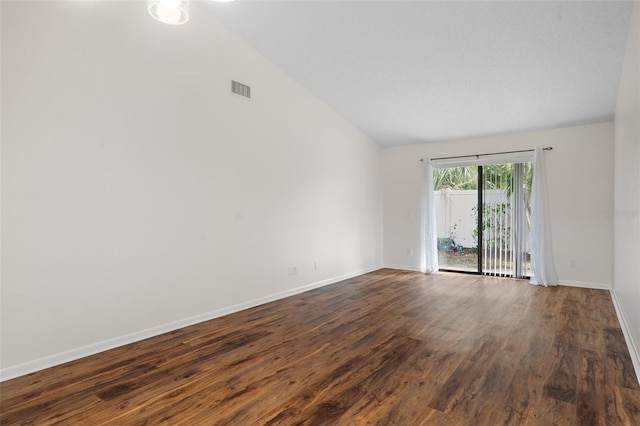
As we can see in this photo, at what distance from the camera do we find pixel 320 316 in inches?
152

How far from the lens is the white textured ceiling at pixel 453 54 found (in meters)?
3.23

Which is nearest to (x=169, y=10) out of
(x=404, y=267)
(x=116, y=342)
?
(x=116, y=342)

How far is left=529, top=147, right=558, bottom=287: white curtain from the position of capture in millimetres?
5445

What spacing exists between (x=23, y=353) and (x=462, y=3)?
178 inches

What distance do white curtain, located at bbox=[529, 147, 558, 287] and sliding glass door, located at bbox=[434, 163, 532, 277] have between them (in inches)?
9.6

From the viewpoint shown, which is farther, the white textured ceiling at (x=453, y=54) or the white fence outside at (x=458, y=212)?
the white fence outside at (x=458, y=212)

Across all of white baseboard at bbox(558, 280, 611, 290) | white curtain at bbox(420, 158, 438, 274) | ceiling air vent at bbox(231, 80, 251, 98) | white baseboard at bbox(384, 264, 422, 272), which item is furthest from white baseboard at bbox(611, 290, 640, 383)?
ceiling air vent at bbox(231, 80, 251, 98)

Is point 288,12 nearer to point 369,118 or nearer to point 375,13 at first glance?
point 375,13

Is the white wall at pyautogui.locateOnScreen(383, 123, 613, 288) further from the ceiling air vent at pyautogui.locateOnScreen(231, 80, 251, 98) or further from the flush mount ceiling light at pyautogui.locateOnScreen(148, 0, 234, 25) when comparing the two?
the flush mount ceiling light at pyautogui.locateOnScreen(148, 0, 234, 25)

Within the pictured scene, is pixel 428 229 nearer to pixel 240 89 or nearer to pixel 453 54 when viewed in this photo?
pixel 453 54

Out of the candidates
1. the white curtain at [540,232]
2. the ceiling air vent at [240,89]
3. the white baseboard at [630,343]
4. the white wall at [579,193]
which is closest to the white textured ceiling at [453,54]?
the white wall at [579,193]

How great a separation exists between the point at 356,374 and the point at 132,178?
8.28ft

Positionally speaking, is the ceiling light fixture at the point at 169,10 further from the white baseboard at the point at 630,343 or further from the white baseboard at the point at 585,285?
the white baseboard at the point at 585,285

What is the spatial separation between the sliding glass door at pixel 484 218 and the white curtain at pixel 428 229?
37 cm
